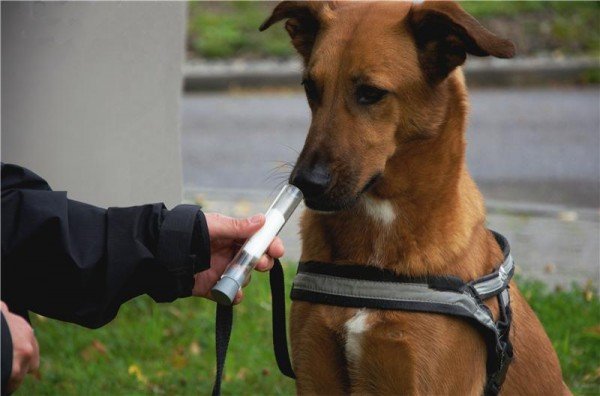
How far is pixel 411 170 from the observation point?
11.1 ft

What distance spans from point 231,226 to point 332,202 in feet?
1.17

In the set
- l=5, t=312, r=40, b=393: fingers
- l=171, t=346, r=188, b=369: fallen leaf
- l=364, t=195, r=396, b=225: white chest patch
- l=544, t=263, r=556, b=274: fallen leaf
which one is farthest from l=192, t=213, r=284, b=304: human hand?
l=544, t=263, r=556, b=274: fallen leaf

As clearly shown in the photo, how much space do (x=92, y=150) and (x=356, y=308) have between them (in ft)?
7.84

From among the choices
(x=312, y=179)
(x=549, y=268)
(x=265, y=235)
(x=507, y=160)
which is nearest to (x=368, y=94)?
(x=312, y=179)

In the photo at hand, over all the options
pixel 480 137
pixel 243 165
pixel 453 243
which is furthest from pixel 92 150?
pixel 480 137

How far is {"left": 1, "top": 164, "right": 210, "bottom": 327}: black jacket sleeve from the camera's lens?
286 cm

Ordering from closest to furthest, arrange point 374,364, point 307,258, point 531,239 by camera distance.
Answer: point 374,364, point 307,258, point 531,239

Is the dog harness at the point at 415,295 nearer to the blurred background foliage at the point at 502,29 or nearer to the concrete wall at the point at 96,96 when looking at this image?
the concrete wall at the point at 96,96

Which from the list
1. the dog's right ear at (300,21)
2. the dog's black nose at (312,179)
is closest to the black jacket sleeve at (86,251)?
the dog's black nose at (312,179)

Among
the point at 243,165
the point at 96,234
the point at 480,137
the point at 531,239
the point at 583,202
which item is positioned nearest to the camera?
the point at 96,234

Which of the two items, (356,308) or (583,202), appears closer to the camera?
(356,308)

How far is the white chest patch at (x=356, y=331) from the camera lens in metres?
3.22

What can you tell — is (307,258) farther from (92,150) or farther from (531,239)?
(531,239)

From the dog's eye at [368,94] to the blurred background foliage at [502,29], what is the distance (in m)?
9.71
